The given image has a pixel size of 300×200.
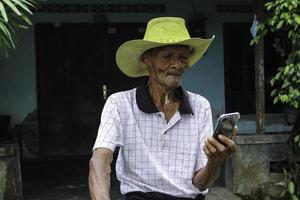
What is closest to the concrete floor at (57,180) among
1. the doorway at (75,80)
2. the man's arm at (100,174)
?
the doorway at (75,80)

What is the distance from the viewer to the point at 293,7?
5.41 m

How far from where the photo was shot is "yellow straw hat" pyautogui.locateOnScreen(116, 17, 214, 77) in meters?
2.42

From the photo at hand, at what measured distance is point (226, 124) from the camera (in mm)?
2025

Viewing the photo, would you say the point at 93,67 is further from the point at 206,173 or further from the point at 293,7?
the point at 206,173

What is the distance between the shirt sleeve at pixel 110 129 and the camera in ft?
7.71

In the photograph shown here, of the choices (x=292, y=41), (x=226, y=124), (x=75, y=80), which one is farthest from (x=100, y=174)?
(x=75, y=80)

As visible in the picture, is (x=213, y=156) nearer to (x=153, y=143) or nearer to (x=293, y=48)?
(x=153, y=143)

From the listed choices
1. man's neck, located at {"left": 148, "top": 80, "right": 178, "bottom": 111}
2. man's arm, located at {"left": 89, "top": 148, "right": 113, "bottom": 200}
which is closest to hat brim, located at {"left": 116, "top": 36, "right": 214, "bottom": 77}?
man's neck, located at {"left": 148, "top": 80, "right": 178, "bottom": 111}

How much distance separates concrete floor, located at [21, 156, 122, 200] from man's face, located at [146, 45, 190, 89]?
382 cm

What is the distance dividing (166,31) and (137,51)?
182mm

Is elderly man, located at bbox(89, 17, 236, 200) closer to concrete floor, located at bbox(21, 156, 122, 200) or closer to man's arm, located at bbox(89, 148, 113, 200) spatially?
man's arm, located at bbox(89, 148, 113, 200)

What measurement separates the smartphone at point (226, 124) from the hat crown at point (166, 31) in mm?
535

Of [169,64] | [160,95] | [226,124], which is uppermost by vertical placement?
Result: [169,64]

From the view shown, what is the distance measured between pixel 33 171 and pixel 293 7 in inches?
Result: 170
